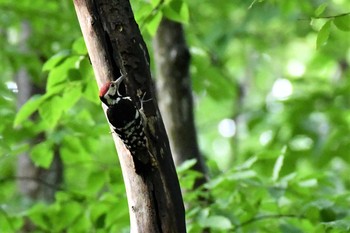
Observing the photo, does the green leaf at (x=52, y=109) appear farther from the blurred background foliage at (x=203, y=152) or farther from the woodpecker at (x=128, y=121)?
the woodpecker at (x=128, y=121)

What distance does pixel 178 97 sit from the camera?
3.23 meters

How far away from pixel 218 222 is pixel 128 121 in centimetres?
73

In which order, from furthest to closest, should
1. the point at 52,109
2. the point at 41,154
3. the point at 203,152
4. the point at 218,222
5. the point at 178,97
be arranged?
the point at 203,152, the point at 178,97, the point at 41,154, the point at 52,109, the point at 218,222

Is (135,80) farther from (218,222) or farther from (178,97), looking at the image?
(178,97)

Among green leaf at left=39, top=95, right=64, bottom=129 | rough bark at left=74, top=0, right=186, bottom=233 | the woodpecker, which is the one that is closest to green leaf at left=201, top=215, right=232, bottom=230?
rough bark at left=74, top=0, right=186, bottom=233

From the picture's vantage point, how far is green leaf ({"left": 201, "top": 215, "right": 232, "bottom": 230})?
2.30 meters

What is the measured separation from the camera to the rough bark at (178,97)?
3225 millimetres

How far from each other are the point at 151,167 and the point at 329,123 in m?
2.45

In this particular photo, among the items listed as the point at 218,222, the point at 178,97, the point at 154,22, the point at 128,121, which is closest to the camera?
the point at 128,121

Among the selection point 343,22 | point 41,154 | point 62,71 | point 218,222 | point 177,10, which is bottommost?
point 218,222

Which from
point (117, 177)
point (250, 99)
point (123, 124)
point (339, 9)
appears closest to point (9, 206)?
point (117, 177)

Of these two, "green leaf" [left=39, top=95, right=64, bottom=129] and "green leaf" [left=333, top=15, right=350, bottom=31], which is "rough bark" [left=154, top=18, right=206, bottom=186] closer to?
"green leaf" [left=39, top=95, right=64, bottom=129]

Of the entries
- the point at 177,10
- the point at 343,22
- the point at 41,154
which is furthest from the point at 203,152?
the point at 343,22

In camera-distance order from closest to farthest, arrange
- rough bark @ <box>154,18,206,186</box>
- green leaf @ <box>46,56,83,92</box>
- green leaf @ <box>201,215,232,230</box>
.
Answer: green leaf @ <box>201,215,232,230</box>, green leaf @ <box>46,56,83,92</box>, rough bark @ <box>154,18,206,186</box>
